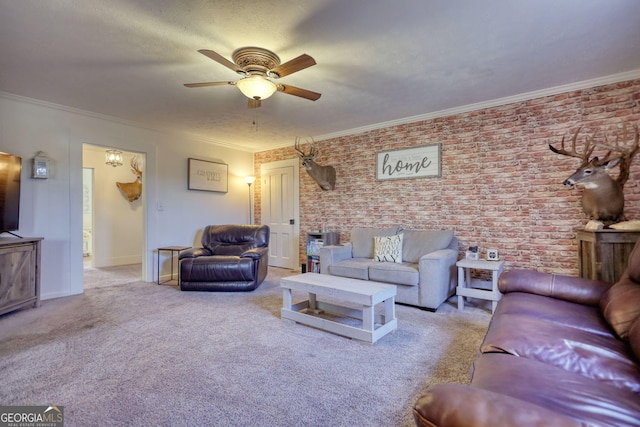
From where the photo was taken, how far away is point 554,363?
126 cm

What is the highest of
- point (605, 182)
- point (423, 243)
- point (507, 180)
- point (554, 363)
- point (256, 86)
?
point (256, 86)

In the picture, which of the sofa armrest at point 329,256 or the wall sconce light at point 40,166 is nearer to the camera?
the wall sconce light at point 40,166

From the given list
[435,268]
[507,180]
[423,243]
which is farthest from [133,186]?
[507,180]

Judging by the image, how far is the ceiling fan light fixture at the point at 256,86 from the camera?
2499 millimetres

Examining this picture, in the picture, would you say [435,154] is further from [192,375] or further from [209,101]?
[192,375]

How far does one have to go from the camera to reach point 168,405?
5.45 ft

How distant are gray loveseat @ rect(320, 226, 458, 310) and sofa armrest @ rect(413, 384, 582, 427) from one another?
8.89ft

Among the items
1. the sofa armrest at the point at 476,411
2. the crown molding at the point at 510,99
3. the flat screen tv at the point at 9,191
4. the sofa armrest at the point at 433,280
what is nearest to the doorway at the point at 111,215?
the flat screen tv at the point at 9,191

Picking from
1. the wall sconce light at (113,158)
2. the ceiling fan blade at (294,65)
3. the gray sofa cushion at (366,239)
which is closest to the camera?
the ceiling fan blade at (294,65)

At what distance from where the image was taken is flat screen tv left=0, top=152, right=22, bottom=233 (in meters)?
3.18

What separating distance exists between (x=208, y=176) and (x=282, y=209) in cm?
148

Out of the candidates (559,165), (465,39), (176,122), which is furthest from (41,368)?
(559,165)

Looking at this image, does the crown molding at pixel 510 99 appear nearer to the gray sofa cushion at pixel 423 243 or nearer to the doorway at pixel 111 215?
the gray sofa cushion at pixel 423 243

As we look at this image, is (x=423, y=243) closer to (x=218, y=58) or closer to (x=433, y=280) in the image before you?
(x=433, y=280)
